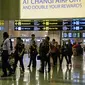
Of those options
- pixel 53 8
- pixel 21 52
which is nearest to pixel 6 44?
pixel 21 52

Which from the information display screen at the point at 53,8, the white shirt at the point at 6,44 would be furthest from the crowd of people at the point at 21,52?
the information display screen at the point at 53,8

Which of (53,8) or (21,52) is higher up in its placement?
(53,8)

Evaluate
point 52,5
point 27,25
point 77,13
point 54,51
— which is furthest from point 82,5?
point 27,25

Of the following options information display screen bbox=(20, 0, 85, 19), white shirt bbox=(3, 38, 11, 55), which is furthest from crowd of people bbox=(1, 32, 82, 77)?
information display screen bbox=(20, 0, 85, 19)

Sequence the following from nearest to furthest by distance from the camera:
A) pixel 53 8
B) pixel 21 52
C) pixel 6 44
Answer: pixel 53 8, pixel 6 44, pixel 21 52

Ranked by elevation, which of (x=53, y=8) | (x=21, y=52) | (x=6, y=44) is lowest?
(x=21, y=52)

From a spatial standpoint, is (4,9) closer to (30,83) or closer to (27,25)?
(30,83)

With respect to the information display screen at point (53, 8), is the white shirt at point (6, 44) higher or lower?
lower

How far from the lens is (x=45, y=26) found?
785 inches

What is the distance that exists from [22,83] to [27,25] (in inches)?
421

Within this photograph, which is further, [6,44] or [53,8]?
[6,44]

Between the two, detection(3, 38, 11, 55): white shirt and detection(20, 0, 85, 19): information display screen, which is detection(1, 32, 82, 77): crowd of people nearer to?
detection(3, 38, 11, 55): white shirt

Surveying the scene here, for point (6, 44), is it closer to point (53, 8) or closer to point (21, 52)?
point (21, 52)

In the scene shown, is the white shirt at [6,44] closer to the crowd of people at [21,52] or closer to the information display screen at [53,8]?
the crowd of people at [21,52]
